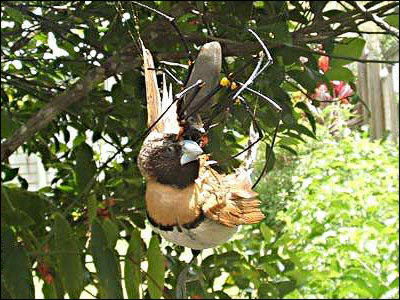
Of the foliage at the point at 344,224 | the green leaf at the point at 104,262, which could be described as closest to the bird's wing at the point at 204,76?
the green leaf at the point at 104,262

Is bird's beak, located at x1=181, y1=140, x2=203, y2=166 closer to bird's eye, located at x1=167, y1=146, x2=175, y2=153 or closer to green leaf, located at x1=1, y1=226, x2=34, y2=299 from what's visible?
bird's eye, located at x1=167, y1=146, x2=175, y2=153

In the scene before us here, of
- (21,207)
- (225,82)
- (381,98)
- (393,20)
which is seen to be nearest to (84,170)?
(21,207)

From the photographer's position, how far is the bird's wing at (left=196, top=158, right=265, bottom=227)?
1.02ft

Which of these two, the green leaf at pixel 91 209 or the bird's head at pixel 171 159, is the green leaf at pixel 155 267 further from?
the bird's head at pixel 171 159

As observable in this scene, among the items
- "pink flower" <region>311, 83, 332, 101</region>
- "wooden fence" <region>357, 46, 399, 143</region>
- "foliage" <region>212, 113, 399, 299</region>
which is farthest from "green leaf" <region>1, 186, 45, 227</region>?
"wooden fence" <region>357, 46, 399, 143</region>

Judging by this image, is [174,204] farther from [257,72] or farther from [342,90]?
[342,90]

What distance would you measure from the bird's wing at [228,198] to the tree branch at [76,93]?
0.42 m

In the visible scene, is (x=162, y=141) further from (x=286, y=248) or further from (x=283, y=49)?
(x=286, y=248)

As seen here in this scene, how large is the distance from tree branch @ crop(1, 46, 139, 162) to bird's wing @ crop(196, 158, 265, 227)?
0.42m

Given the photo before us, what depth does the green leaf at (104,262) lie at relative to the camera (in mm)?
594

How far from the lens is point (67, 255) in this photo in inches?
25.4

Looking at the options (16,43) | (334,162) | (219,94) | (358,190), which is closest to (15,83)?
(16,43)

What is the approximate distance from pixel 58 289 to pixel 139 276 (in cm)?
16

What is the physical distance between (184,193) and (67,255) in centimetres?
37
